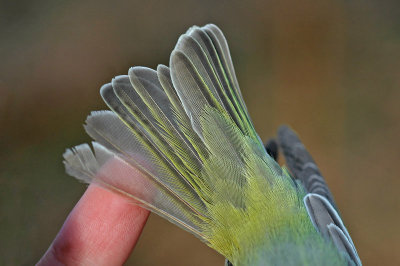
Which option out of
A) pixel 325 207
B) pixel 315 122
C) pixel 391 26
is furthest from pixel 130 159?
pixel 391 26

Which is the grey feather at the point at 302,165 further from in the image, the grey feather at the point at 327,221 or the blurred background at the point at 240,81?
the blurred background at the point at 240,81

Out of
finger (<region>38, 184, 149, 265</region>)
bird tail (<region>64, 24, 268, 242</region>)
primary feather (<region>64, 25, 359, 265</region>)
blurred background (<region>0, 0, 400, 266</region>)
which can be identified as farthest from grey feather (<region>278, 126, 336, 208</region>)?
blurred background (<region>0, 0, 400, 266</region>)

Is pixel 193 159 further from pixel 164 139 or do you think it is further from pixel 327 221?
pixel 327 221

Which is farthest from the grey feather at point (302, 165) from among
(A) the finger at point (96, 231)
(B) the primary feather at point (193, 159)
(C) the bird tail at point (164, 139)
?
(A) the finger at point (96, 231)

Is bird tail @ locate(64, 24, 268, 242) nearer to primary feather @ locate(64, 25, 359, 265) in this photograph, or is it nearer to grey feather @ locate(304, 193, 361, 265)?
primary feather @ locate(64, 25, 359, 265)

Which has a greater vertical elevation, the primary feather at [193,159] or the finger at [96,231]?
the primary feather at [193,159]

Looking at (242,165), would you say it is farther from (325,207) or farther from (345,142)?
(345,142)
